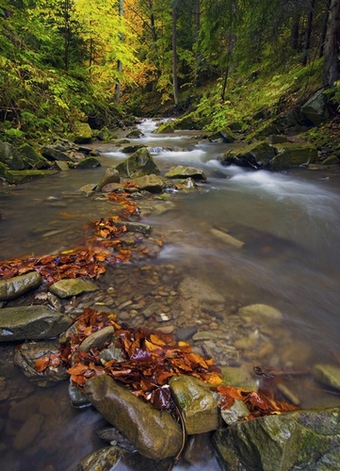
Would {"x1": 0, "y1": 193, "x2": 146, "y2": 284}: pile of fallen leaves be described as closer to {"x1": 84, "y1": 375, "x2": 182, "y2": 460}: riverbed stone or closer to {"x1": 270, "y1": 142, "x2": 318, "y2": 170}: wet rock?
{"x1": 84, "y1": 375, "x2": 182, "y2": 460}: riverbed stone

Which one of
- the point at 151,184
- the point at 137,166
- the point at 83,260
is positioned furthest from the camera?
the point at 137,166

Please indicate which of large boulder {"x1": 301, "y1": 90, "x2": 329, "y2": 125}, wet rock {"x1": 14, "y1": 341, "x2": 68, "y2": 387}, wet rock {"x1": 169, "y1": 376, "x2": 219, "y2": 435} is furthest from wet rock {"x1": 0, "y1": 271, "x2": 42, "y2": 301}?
large boulder {"x1": 301, "y1": 90, "x2": 329, "y2": 125}

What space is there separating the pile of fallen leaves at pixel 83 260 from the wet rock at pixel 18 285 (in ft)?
0.53

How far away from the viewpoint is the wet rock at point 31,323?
7.13 feet

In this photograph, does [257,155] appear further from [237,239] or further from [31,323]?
[31,323]

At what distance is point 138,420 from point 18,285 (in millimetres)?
1761

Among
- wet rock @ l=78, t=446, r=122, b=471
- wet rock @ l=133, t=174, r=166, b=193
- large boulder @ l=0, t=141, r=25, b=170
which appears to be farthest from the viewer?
large boulder @ l=0, t=141, r=25, b=170

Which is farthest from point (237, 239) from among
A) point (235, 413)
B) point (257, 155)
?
point (257, 155)

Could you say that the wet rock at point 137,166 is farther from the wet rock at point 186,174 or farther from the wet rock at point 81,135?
the wet rock at point 81,135

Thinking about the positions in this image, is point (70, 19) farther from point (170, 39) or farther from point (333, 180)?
point (170, 39)

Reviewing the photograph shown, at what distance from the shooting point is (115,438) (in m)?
1.63

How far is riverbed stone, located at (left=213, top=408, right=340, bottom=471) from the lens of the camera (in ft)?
4.45

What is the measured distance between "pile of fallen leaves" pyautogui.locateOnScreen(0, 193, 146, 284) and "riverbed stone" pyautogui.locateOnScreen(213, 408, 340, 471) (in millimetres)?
2032

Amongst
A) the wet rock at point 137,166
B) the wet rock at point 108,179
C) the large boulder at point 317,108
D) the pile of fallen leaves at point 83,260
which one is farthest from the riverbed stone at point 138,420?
the large boulder at point 317,108
